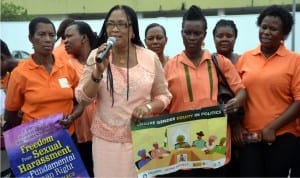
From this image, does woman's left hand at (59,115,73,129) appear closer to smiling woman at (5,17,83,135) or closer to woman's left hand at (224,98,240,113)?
smiling woman at (5,17,83,135)

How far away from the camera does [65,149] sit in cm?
349

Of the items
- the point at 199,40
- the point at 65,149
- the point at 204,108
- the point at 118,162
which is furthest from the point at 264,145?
the point at 65,149

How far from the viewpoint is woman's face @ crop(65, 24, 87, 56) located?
4.52m

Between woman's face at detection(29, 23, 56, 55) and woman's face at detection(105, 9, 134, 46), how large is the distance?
0.88m

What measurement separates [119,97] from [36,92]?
0.89 meters

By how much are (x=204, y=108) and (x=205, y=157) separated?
0.35 metres

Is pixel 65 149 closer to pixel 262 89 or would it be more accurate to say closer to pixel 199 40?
pixel 199 40

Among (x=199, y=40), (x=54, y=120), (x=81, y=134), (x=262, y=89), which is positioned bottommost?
(x=81, y=134)

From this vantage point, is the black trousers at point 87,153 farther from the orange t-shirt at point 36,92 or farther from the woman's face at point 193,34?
the woman's face at point 193,34

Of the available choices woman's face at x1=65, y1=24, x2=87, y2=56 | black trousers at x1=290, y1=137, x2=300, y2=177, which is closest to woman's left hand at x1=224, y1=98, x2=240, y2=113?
black trousers at x1=290, y1=137, x2=300, y2=177

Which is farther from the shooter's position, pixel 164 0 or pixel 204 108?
pixel 164 0

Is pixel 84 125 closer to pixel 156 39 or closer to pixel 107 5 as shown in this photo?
pixel 156 39

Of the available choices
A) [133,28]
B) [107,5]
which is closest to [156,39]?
[133,28]

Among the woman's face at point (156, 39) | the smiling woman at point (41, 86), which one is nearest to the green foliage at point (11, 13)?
the woman's face at point (156, 39)
